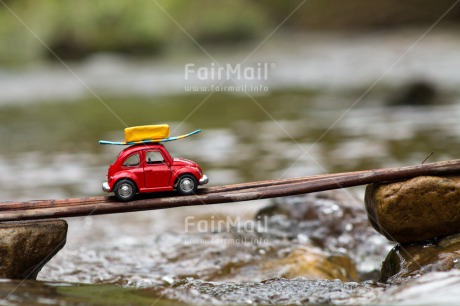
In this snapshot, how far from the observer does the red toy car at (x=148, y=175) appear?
15.8 feet

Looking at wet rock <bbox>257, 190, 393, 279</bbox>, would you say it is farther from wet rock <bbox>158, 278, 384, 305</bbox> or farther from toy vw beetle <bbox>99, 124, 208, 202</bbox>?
toy vw beetle <bbox>99, 124, 208, 202</bbox>

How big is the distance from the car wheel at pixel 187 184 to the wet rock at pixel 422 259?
1569 millimetres

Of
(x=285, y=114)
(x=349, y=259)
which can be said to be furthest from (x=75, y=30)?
(x=349, y=259)

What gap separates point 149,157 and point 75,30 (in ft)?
107

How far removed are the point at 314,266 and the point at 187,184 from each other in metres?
2.03

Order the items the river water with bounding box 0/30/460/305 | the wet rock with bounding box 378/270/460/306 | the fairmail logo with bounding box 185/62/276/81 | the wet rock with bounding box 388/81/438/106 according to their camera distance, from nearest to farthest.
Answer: the wet rock with bounding box 378/270/460/306, the river water with bounding box 0/30/460/305, the wet rock with bounding box 388/81/438/106, the fairmail logo with bounding box 185/62/276/81

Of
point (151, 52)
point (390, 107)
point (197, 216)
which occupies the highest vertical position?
point (151, 52)

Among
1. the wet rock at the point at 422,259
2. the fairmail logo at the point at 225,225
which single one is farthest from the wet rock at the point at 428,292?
the fairmail logo at the point at 225,225

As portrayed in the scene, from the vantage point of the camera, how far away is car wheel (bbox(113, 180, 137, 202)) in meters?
4.80

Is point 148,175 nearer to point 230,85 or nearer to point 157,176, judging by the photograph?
point 157,176

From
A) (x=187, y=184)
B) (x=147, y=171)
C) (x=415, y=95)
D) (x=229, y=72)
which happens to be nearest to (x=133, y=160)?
(x=147, y=171)

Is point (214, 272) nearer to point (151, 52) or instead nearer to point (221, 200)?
point (221, 200)

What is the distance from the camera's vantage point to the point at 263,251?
6.95m

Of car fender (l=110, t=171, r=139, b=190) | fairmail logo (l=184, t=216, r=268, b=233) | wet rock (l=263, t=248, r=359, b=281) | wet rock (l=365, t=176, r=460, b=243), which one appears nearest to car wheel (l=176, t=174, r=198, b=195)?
car fender (l=110, t=171, r=139, b=190)
